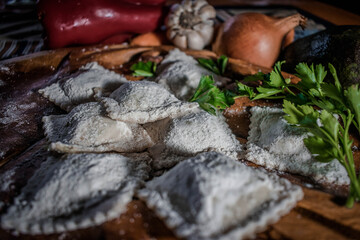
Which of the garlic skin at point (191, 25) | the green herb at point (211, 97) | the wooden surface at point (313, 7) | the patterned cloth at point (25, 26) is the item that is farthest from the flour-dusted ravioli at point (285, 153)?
the wooden surface at point (313, 7)

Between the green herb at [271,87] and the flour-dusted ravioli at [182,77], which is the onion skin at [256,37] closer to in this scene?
the flour-dusted ravioli at [182,77]

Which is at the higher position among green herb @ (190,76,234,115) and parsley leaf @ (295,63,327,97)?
parsley leaf @ (295,63,327,97)

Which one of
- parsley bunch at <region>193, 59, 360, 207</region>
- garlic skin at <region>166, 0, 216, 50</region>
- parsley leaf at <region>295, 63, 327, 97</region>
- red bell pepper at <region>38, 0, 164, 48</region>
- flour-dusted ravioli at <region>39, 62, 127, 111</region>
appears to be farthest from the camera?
garlic skin at <region>166, 0, 216, 50</region>

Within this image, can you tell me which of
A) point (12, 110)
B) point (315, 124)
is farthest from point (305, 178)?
point (12, 110)

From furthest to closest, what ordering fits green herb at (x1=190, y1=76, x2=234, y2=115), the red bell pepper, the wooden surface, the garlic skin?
the wooden surface < the garlic skin < the red bell pepper < green herb at (x1=190, y1=76, x2=234, y2=115)

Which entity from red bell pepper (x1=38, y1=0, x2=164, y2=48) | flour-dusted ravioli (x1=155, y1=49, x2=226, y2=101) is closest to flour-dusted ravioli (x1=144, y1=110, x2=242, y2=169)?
flour-dusted ravioli (x1=155, y1=49, x2=226, y2=101)

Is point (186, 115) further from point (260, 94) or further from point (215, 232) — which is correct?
point (215, 232)

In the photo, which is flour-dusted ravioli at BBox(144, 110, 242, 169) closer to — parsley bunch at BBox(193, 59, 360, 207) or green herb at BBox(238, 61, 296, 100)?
parsley bunch at BBox(193, 59, 360, 207)
